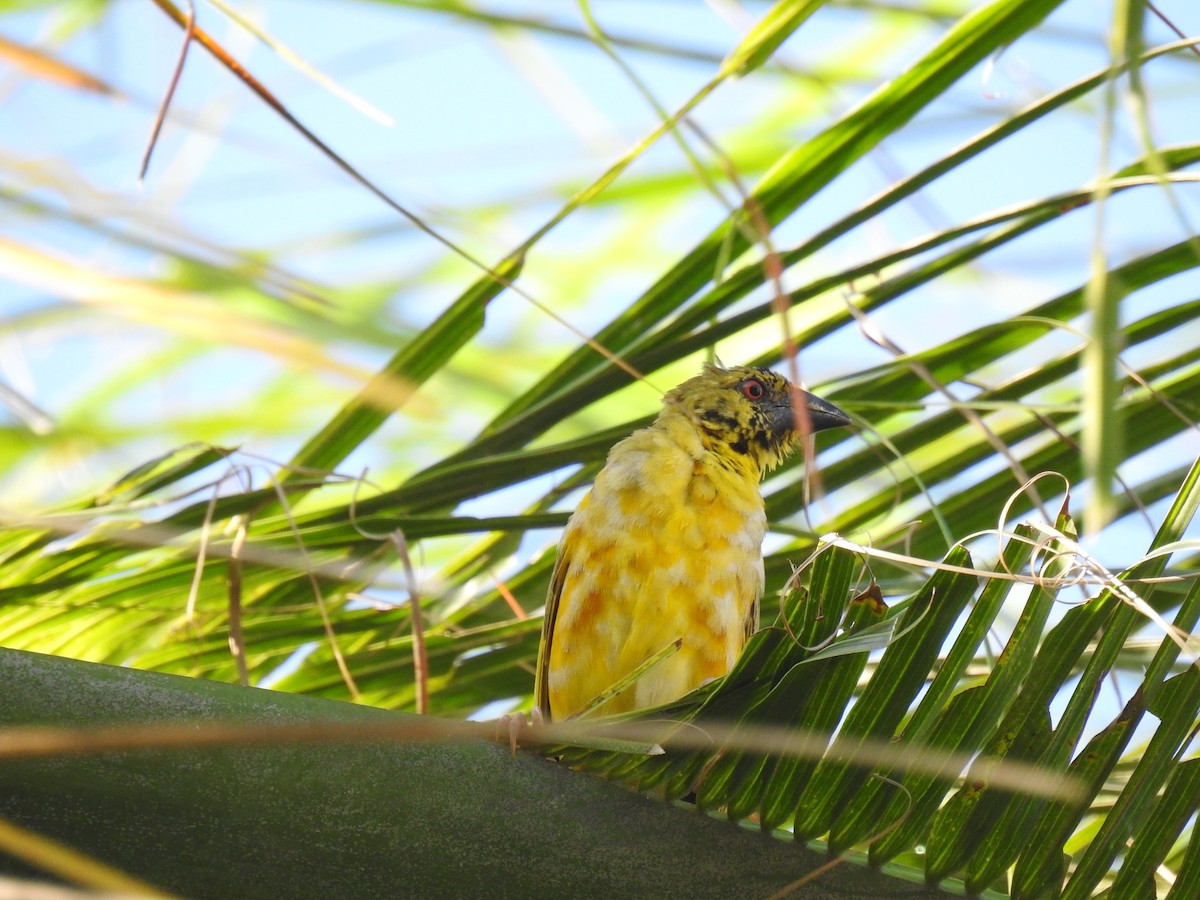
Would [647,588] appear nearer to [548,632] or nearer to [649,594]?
[649,594]

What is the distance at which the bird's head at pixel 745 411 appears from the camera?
3.65 meters

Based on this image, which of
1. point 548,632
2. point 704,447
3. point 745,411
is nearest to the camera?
point 548,632

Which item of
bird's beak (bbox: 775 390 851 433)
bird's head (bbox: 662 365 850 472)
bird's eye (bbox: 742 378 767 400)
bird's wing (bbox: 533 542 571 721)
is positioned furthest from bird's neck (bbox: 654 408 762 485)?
bird's wing (bbox: 533 542 571 721)

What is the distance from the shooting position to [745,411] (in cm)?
370

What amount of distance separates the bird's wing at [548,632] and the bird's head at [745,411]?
2.50 feet

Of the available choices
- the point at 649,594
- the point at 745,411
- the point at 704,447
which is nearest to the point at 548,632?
the point at 649,594

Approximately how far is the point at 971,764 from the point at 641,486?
4.97 feet

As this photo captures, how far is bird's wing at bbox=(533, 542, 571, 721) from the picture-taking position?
112 inches

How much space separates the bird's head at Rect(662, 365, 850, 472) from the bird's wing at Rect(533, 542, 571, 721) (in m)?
0.76

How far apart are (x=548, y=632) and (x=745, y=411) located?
1091 millimetres

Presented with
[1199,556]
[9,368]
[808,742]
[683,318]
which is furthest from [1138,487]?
[9,368]

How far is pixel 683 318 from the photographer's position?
2352mm

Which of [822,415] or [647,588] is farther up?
[822,415]

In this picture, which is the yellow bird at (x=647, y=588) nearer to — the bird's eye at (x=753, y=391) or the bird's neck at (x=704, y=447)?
the bird's neck at (x=704, y=447)
